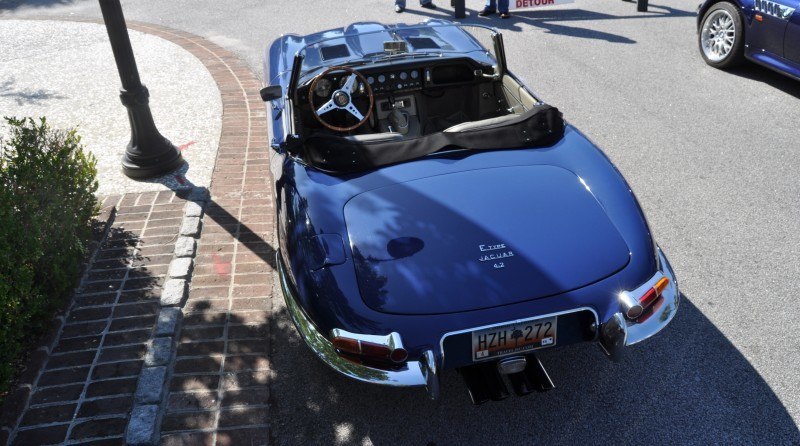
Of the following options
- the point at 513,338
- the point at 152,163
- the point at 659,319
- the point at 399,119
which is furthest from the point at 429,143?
the point at 152,163

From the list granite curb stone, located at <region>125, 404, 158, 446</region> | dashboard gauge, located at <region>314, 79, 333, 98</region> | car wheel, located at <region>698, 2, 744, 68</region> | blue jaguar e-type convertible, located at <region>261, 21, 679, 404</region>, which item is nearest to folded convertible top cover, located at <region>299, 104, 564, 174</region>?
blue jaguar e-type convertible, located at <region>261, 21, 679, 404</region>

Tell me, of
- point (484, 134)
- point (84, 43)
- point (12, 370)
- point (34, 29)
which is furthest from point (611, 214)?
point (34, 29)

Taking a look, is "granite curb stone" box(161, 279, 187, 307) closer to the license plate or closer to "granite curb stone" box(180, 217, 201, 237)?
"granite curb stone" box(180, 217, 201, 237)

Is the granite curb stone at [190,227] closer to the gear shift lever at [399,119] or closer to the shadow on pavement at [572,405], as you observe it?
the shadow on pavement at [572,405]

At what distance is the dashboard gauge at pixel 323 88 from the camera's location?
182 inches

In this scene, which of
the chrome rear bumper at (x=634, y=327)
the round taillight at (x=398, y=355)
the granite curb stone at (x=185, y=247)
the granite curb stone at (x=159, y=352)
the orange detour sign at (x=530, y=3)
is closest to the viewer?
the round taillight at (x=398, y=355)

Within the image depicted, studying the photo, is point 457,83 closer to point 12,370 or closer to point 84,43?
point 12,370

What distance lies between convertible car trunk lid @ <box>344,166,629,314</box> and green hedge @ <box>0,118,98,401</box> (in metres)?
1.83

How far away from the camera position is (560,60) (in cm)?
836

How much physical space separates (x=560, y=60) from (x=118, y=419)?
22.2 ft

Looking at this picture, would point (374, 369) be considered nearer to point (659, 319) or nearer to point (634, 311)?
point (634, 311)

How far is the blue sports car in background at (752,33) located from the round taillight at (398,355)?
5.91 metres

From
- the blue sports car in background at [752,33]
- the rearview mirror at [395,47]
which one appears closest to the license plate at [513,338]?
the rearview mirror at [395,47]

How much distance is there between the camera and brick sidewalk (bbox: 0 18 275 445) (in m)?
3.35
